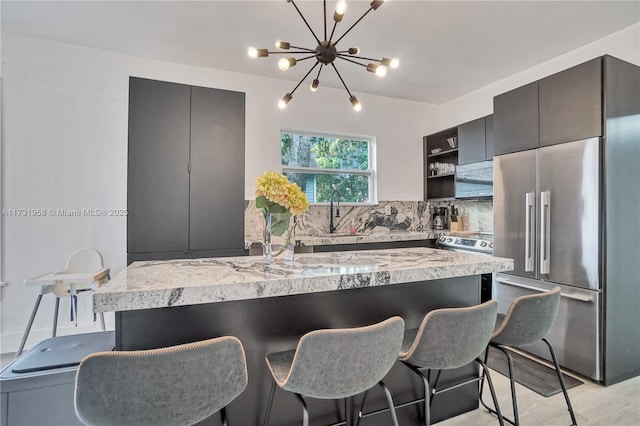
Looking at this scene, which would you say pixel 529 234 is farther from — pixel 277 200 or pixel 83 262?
pixel 83 262

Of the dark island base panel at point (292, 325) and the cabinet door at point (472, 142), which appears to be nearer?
the dark island base panel at point (292, 325)

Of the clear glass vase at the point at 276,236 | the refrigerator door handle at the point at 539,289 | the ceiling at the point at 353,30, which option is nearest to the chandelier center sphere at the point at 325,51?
the ceiling at the point at 353,30

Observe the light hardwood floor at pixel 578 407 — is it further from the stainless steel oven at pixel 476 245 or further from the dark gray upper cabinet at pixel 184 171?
the dark gray upper cabinet at pixel 184 171

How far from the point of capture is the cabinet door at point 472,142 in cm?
376

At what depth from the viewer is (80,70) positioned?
3168 mm

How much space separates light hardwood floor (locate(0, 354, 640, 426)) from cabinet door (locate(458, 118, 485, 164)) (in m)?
2.42

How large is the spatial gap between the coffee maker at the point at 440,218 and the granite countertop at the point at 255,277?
3.03 metres

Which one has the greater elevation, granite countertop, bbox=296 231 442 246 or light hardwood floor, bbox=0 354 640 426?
granite countertop, bbox=296 231 442 246

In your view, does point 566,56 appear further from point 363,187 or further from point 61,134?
point 61,134

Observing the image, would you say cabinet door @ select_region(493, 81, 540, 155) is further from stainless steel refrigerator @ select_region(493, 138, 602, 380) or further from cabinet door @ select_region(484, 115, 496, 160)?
cabinet door @ select_region(484, 115, 496, 160)

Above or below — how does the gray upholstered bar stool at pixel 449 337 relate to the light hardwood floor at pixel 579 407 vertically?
above

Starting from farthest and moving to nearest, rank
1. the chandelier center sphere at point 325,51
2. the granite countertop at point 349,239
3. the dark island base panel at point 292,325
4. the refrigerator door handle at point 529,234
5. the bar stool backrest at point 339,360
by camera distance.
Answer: the granite countertop at point 349,239 → the refrigerator door handle at point 529,234 → the chandelier center sphere at point 325,51 → the dark island base panel at point 292,325 → the bar stool backrest at point 339,360

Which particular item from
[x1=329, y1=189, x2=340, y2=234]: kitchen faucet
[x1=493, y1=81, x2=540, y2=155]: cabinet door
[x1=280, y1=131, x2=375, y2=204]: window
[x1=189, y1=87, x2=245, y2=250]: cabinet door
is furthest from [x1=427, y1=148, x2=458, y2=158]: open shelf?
[x1=189, y1=87, x2=245, y2=250]: cabinet door

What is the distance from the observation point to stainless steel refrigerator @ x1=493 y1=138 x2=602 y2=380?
2.30 metres
